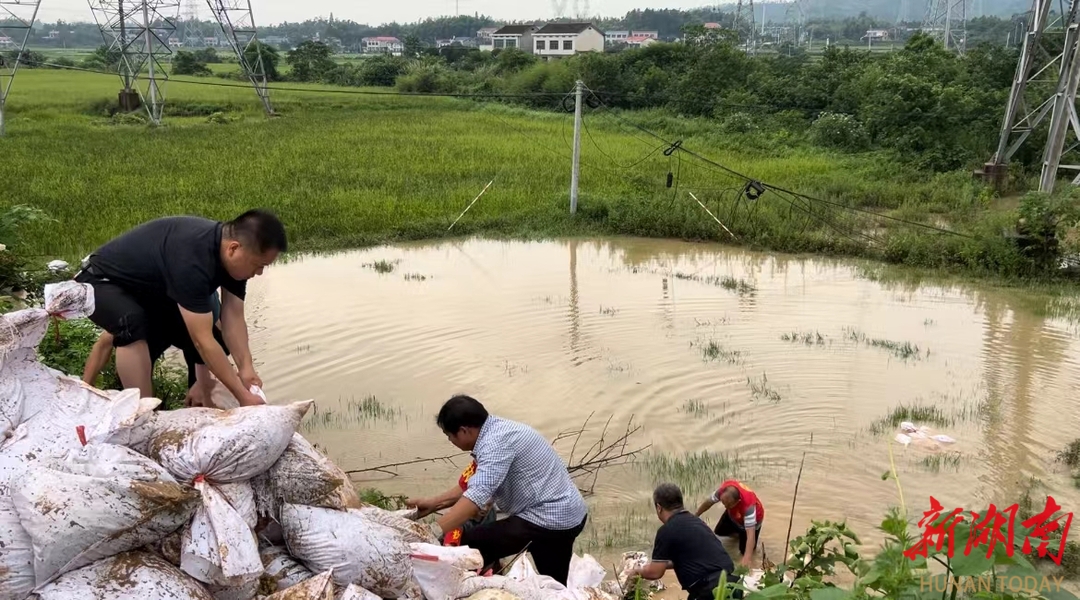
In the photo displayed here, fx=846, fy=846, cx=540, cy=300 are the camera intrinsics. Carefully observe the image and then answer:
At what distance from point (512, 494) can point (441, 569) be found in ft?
2.00

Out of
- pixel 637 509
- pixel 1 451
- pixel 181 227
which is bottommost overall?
pixel 637 509

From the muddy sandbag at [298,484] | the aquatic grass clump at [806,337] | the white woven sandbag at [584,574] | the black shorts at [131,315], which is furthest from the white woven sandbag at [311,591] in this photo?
the aquatic grass clump at [806,337]

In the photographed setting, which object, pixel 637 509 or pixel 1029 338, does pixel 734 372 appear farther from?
pixel 1029 338

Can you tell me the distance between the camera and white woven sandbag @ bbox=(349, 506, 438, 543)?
2.56 metres

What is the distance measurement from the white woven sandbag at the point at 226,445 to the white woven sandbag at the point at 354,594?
1.38ft

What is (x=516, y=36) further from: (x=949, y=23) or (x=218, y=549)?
(x=218, y=549)

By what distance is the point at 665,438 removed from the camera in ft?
17.4

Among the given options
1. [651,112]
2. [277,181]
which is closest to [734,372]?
[277,181]

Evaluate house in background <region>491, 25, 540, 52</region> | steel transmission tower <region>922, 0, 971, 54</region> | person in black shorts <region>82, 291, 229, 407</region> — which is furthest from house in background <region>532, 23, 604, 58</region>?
person in black shorts <region>82, 291, 229, 407</region>

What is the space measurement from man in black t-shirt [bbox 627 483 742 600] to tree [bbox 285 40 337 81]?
118ft

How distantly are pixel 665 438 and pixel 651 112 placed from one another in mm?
18604

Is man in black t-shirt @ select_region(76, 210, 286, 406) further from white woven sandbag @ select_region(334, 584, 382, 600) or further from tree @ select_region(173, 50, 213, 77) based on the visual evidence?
tree @ select_region(173, 50, 213, 77)

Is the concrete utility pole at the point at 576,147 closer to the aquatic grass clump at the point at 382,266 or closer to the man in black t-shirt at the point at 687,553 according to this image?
the aquatic grass clump at the point at 382,266

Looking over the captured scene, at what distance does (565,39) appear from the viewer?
56562 millimetres
